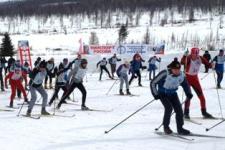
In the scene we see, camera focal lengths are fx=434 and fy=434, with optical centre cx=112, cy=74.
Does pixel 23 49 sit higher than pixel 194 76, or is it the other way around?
pixel 23 49

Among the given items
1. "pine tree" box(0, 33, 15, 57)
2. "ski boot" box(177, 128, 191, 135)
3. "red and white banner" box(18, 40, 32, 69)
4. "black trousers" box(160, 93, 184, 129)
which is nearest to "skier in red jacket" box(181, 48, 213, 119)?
"ski boot" box(177, 128, 191, 135)

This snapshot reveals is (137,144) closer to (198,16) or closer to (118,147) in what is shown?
(118,147)

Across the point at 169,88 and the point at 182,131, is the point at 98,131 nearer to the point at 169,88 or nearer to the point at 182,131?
the point at 182,131

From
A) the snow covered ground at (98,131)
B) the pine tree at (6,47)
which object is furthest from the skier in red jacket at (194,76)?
the pine tree at (6,47)

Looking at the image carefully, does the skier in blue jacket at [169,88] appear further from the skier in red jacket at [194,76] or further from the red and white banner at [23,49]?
the red and white banner at [23,49]

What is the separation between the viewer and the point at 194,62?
1045cm

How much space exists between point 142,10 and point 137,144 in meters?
115

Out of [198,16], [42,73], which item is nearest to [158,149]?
[42,73]

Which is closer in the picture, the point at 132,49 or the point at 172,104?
the point at 172,104

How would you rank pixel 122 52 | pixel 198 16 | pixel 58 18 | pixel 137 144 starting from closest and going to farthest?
pixel 137 144
pixel 122 52
pixel 198 16
pixel 58 18

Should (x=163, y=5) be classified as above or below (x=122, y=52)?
above

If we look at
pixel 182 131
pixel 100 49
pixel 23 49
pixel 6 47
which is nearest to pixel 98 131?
pixel 182 131

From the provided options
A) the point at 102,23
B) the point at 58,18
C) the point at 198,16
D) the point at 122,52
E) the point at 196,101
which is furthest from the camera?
the point at 58,18

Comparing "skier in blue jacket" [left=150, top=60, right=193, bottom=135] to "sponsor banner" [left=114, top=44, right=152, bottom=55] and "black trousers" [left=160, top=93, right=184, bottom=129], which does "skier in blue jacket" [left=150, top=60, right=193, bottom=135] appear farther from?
"sponsor banner" [left=114, top=44, right=152, bottom=55]
